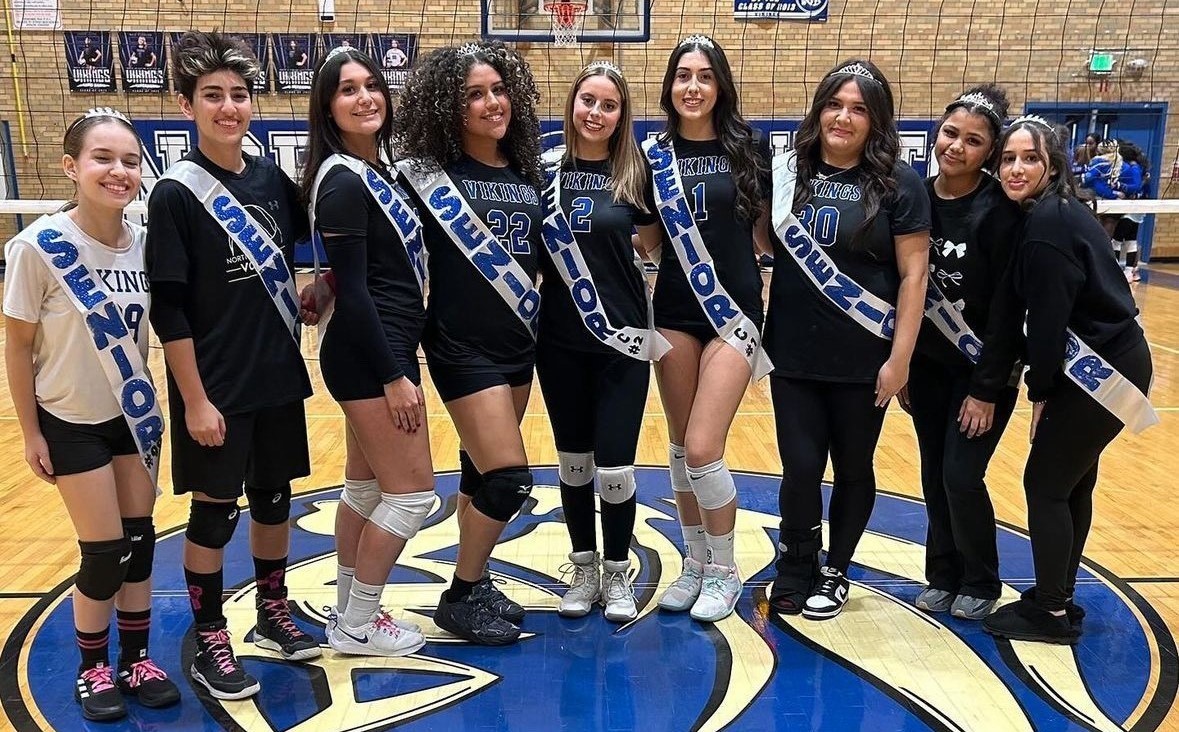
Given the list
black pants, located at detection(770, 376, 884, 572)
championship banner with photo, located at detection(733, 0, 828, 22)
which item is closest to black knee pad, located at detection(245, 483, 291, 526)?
black pants, located at detection(770, 376, 884, 572)

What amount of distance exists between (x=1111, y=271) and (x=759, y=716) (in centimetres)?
151

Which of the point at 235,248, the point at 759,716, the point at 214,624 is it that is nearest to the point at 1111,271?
the point at 759,716

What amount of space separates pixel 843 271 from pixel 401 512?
1412 millimetres

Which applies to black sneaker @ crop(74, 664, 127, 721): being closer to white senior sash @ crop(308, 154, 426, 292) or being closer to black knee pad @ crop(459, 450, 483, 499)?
black knee pad @ crop(459, 450, 483, 499)

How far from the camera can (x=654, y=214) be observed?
104 inches

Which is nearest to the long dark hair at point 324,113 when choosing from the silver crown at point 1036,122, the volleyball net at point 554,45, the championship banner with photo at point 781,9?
the silver crown at point 1036,122

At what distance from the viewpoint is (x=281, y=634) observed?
254 cm

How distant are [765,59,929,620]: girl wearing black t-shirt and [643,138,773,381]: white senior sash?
5.8 inches

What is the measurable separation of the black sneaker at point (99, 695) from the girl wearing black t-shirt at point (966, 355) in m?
2.30

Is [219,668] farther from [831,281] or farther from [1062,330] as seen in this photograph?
[1062,330]

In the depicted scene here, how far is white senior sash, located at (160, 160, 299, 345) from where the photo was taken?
214cm

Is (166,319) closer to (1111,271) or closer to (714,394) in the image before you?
(714,394)

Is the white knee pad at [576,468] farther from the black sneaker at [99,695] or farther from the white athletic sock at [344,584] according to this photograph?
the black sneaker at [99,695]

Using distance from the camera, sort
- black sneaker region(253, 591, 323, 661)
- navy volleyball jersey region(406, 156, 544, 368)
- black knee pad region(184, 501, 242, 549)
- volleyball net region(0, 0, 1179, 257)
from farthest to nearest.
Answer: volleyball net region(0, 0, 1179, 257) < black sneaker region(253, 591, 323, 661) < navy volleyball jersey region(406, 156, 544, 368) < black knee pad region(184, 501, 242, 549)
